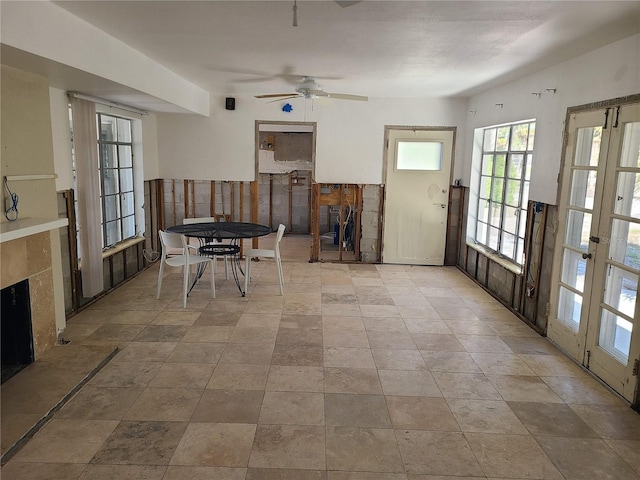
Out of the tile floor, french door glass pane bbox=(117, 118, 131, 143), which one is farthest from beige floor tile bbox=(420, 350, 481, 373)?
french door glass pane bbox=(117, 118, 131, 143)

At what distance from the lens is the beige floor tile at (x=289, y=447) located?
7.96 feet

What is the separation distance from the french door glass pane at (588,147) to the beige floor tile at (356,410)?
2.57 m

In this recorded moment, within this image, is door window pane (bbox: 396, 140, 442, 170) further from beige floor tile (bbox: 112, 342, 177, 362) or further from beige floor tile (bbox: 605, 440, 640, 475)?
beige floor tile (bbox: 605, 440, 640, 475)

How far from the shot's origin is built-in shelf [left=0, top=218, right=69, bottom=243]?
A: 2.86m

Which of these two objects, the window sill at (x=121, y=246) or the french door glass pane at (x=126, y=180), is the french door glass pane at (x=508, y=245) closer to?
the window sill at (x=121, y=246)

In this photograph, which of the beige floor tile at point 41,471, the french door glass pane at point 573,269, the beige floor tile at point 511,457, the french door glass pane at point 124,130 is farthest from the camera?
the french door glass pane at point 124,130

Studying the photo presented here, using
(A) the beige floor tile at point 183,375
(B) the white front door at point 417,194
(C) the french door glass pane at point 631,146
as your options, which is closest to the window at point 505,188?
(B) the white front door at point 417,194

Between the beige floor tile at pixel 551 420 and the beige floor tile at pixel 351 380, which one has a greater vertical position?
the beige floor tile at pixel 351 380

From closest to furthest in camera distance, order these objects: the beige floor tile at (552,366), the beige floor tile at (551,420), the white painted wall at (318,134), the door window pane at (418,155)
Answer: the beige floor tile at (551,420), the beige floor tile at (552,366), the white painted wall at (318,134), the door window pane at (418,155)

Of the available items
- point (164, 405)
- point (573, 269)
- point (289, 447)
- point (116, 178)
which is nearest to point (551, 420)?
point (573, 269)

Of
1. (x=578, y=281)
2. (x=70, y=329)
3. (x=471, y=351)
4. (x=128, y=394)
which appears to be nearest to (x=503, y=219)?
(x=578, y=281)

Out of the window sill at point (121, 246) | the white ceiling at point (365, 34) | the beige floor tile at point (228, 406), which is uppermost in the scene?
the white ceiling at point (365, 34)

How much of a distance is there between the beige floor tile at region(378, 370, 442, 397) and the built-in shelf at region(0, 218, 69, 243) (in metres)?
2.67

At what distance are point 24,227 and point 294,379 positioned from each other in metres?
2.13
